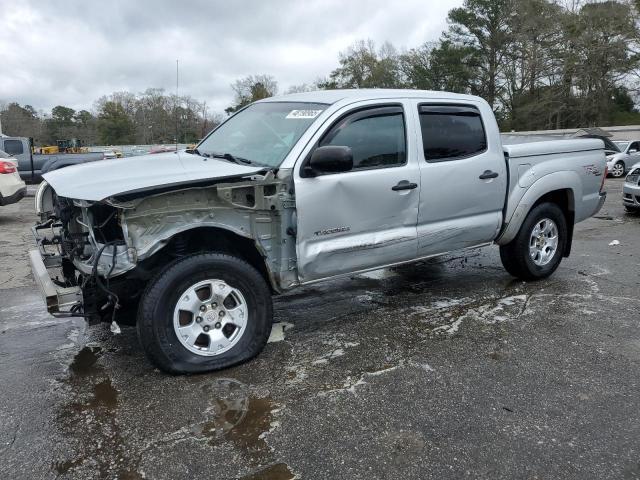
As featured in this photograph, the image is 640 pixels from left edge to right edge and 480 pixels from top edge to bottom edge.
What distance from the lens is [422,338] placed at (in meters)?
4.23

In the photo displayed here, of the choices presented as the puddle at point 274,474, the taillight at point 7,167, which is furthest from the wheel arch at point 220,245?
the taillight at point 7,167

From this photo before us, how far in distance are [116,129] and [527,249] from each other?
67.1 m

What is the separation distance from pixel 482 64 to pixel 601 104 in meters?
12.5

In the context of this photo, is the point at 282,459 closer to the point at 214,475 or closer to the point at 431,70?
the point at 214,475

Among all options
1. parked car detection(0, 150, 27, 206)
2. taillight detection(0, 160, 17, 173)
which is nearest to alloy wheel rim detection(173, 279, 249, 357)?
parked car detection(0, 150, 27, 206)

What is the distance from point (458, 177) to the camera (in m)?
4.64

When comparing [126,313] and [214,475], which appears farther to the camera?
[126,313]

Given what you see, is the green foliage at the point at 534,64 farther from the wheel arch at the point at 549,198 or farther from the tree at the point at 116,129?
the wheel arch at the point at 549,198

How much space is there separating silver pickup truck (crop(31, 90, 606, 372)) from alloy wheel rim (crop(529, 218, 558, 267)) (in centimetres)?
53

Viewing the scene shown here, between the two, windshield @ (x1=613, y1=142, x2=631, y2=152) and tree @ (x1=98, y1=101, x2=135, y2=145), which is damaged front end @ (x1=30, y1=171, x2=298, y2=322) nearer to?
windshield @ (x1=613, y1=142, x2=631, y2=152)

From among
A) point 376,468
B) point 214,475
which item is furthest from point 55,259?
point 376,468

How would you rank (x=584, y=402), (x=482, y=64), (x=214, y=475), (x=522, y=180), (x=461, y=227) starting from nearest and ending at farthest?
(x=214, y=475) → (x=584, y=402) → (x=461, y=227) → (x=522, y=180) → (x=482, y=64)

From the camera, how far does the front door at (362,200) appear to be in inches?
152

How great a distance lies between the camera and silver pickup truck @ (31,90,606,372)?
341 centimetres
